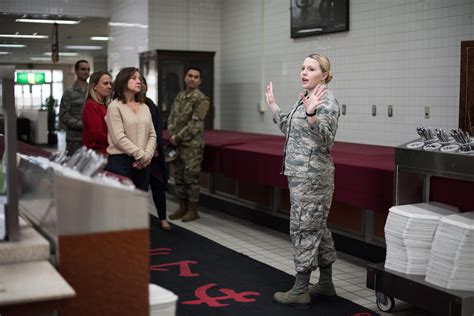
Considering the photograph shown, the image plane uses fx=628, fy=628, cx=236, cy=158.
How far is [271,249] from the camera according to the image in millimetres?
5570

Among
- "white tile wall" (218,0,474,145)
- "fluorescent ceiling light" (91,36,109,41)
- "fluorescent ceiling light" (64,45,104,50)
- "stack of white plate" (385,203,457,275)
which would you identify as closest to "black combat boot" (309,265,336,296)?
"stack of white plate" (385,203,457,275)

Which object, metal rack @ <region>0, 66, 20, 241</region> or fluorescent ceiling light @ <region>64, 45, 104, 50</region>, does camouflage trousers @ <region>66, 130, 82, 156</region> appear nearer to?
metal rack @ <region>0, 66, 20, 241</region>

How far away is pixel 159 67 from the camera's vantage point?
352 inches

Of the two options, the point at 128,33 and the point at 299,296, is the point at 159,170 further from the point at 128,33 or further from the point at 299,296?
the point at 128,33

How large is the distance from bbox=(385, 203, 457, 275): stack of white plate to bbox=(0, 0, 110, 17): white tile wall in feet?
24.8

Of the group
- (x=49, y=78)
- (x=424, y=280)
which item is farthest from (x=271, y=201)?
(x=49, y=78)

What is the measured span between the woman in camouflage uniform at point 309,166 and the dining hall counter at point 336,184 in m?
0.73

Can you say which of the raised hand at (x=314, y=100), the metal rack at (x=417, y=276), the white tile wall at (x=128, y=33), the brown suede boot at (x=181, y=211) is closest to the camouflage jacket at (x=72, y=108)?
the brown suede boot at (x=181, y=211)

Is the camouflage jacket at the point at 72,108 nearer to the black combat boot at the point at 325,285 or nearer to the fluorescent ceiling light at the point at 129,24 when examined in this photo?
the fluorescent ceiling light at the point at 129,24

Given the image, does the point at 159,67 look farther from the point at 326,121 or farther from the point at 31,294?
the point at 31,294

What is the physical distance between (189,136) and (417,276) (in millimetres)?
3401

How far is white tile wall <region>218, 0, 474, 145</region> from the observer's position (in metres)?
5.67

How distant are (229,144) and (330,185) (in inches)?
118

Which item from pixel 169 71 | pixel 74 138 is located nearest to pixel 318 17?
pixel 169 71
